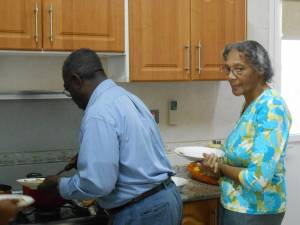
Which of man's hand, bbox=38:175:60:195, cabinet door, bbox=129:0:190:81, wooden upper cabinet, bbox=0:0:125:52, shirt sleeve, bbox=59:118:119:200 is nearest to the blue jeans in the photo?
shirt sleeve, bbox=59:118:119:200

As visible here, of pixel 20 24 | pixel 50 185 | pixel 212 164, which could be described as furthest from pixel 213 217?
pixel 20 24

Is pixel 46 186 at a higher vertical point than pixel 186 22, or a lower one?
lower

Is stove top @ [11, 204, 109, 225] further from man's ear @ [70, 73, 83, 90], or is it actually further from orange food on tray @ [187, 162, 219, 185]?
orange food on tray @ [187, 162, 219, 185]

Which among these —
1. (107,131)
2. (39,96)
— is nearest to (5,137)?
(39,96)

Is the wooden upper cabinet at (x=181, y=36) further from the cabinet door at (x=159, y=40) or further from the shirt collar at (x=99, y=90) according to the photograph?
the shirt collar at (x=99, y=90)

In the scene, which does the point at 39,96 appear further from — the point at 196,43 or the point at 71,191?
the point at 196,43

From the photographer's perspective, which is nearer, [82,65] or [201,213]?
[82,65]

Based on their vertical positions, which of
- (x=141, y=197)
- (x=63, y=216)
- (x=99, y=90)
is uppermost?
(x=99, y=90)

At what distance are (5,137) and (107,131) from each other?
1.01 m

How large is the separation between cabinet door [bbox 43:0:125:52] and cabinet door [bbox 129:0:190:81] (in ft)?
0.28

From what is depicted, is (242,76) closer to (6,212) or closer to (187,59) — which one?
(187,59)

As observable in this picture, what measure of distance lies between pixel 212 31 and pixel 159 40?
34 centimetres

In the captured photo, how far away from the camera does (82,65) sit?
66.1 inches

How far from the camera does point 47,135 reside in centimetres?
243
